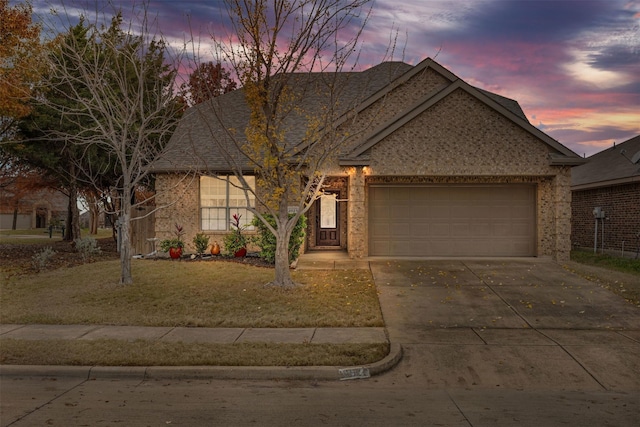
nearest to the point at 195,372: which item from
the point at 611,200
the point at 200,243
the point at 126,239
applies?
the point at 126,239

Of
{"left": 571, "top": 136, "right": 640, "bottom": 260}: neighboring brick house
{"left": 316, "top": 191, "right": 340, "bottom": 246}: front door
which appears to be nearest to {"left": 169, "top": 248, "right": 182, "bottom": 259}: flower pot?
{"left": 316, "top": 191, "right": 340, "bottom": 246}: front door

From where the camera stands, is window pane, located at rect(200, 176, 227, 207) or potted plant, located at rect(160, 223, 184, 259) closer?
potted plant, located at rect(160, 223, 184, 259)

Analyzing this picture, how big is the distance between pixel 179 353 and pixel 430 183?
11557 millimetres

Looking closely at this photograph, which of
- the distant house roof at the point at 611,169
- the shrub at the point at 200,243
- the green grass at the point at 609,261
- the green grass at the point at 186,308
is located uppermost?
the distant house roof at the point at 611,169

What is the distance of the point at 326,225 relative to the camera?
19438mm

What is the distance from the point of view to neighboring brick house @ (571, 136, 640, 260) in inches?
765

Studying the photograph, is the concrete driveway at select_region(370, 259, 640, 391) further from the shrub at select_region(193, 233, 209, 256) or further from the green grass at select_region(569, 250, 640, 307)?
the shrub at select_region(193, 233, 209, 256)

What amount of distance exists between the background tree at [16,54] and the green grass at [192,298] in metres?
6.79

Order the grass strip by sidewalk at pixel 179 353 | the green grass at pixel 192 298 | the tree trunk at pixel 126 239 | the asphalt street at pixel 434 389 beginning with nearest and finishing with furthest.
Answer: the asphalt street at pixel 434 389 → the grass strip by sidewalk at pixel 179 353 → the green grass at pixel 192 298 → the tree trunk at pixel 126 239

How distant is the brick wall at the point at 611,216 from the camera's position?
63.6 feet

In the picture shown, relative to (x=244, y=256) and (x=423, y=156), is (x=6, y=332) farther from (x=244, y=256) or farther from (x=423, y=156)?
(x=423, y=156)

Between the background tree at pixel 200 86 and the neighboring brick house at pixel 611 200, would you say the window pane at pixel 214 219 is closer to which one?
the background tree at pixel 200 86

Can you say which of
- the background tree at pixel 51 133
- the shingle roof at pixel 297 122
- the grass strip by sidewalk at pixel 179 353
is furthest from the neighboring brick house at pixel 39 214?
the grass strip by sidewalk at pixel 179 353

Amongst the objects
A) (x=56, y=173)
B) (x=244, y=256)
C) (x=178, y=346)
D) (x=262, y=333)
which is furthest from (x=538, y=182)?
(x=56, y=173)
